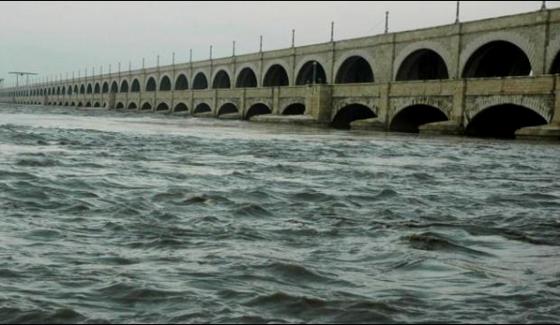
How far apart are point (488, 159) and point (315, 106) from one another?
28938mm

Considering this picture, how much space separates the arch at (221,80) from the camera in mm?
77062

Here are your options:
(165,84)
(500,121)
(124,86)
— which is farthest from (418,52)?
(124,86)

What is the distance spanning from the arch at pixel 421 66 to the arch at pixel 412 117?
2693 mm

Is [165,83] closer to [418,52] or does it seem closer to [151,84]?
[151,84]

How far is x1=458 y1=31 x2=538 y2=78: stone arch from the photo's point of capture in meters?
33.3

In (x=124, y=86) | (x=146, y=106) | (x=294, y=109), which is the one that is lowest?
(x=146, y=106)

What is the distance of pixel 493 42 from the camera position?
3659 cm

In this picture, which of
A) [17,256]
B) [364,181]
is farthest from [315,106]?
[17,256]

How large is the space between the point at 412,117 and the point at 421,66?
5507mm

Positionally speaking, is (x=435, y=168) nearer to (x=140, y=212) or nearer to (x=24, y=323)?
(x=140, y=212)

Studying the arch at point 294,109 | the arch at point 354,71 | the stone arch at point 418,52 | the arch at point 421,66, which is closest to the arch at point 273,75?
the arch at point 294,109

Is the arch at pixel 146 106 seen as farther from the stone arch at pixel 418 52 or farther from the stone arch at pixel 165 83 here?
the stone arch at pixel 418 52

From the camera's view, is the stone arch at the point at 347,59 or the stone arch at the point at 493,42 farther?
the stone arch at the point at 347,59

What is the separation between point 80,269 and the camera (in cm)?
468
